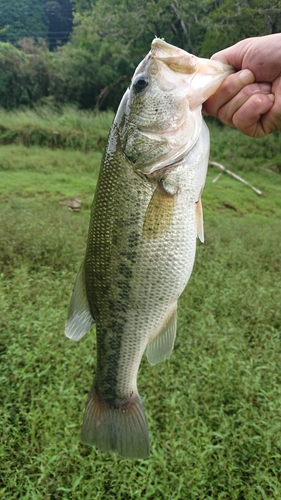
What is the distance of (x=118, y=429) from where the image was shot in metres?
→ 1.74

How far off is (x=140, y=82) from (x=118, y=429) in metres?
1.36

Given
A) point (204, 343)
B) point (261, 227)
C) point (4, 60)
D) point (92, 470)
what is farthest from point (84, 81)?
point (92, 470)

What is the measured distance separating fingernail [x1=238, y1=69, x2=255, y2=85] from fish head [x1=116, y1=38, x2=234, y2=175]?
269mm

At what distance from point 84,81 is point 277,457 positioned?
18333 millimetres

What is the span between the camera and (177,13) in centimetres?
1759

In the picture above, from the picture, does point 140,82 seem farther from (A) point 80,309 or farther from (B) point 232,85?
(A) point 80,309

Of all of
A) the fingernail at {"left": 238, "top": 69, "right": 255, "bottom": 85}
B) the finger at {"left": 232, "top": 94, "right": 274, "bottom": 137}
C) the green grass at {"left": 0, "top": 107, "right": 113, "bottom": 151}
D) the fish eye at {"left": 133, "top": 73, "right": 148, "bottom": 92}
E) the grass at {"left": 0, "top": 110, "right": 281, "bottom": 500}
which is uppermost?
the fingernail at {"left": 238, "top": 69, "right": 255, "bottom": 85}

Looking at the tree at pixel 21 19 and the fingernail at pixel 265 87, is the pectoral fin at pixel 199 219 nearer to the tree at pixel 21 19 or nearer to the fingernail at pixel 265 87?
the fingernail at pixel 265 87

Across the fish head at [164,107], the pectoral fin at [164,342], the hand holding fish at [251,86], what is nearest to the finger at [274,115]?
the hand holding fish at [251,86]

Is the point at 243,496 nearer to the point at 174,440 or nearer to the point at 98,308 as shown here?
the point at 174,440

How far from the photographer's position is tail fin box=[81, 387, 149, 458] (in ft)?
5.57

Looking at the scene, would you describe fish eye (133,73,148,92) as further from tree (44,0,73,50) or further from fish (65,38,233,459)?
tree (44,0,73,50)

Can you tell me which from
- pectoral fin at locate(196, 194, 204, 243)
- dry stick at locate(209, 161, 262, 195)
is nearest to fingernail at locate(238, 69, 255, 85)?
pectoral fin at locate(196, 194, 204, 243)

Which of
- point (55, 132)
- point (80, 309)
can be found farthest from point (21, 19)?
point (80, 309)
